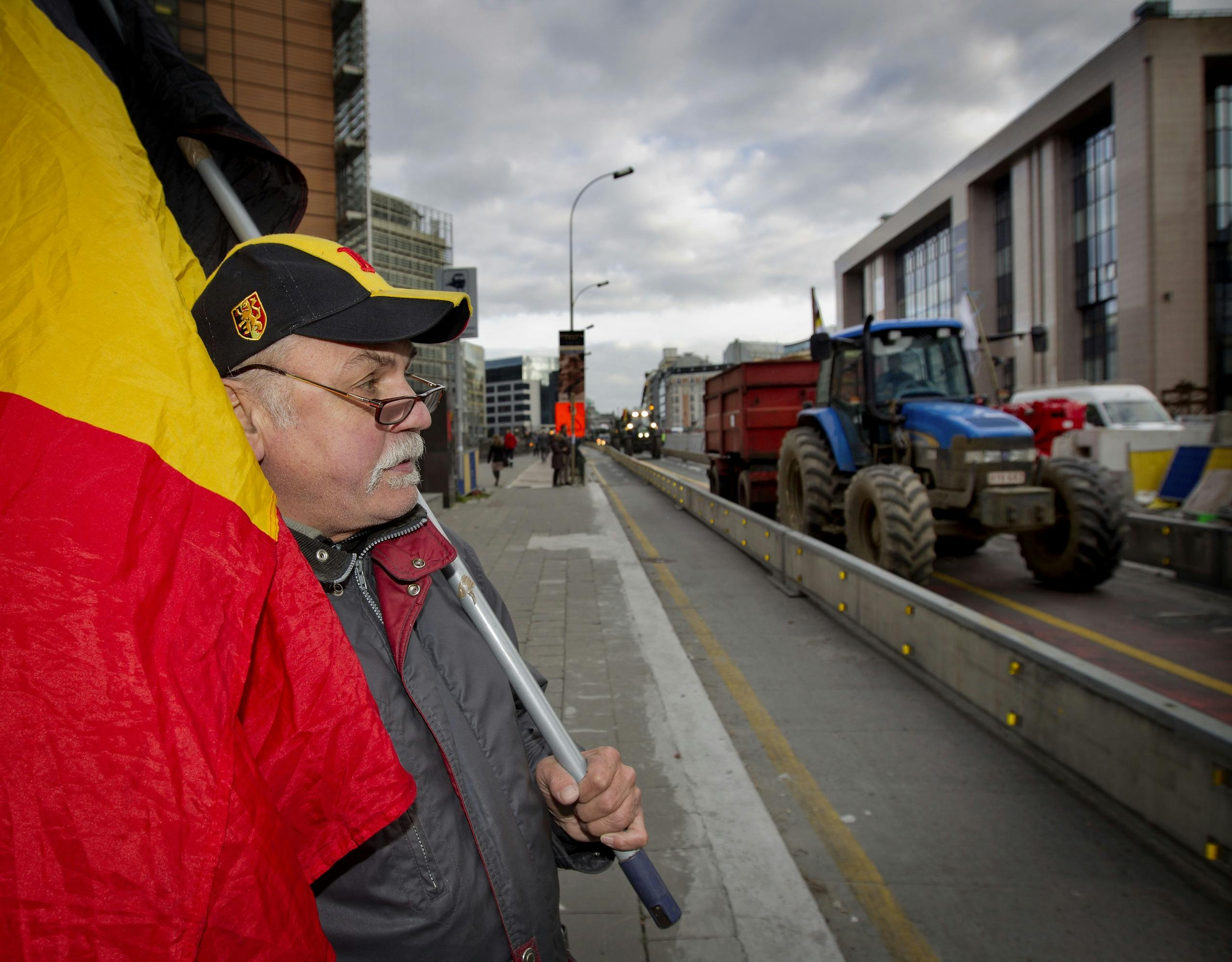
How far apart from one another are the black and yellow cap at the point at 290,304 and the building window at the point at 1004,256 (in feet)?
171

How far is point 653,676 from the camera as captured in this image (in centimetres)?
564

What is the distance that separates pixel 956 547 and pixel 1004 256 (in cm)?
4557

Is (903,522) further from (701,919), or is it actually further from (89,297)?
(89,297)

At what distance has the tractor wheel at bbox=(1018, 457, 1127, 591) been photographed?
7.58m

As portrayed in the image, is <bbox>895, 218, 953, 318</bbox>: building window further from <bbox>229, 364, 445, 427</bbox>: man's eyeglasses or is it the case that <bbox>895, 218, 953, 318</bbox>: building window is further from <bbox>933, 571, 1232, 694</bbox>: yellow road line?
<bbox>229, 364, 445, 427</bbox>: man's eyeglasses

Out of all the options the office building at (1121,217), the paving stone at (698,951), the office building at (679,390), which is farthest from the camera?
the office building at (679,390)

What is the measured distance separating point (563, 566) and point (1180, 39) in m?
42.5

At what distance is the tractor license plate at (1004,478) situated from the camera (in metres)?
7.64

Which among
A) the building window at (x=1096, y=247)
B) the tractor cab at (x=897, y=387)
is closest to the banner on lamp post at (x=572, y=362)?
the tractor cab at (x=897, y=387)

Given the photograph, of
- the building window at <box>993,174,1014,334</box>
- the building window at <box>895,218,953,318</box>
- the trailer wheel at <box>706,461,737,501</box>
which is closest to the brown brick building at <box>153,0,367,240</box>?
the trailer wheel at <box>706,461,737,501</box>

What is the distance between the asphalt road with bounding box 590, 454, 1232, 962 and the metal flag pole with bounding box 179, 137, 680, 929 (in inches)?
68.5

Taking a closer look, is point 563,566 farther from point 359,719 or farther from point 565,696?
point 359,719

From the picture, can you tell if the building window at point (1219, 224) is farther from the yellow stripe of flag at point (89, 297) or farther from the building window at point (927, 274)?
the yellow stripe of flag at point (89, 297)

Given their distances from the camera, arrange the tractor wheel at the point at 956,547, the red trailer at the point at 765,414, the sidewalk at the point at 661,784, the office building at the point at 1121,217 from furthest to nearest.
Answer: the office building at the point at 1121,217, the red trailer at the point at 765,414, the tractor wheel at the point at 956,547, the sidewalk at the point at 661,784
